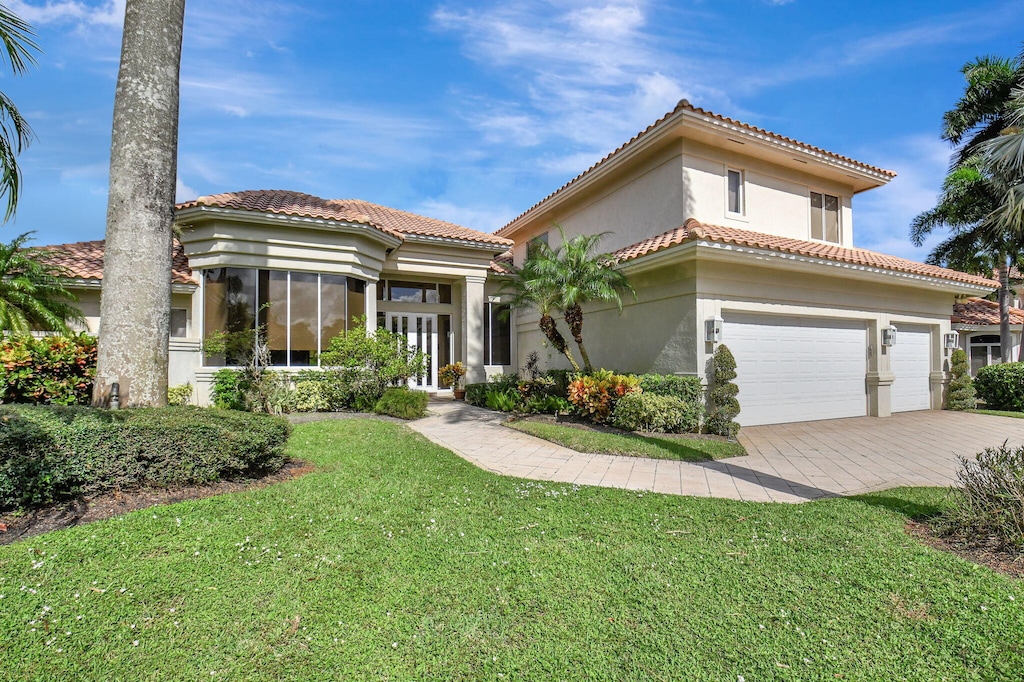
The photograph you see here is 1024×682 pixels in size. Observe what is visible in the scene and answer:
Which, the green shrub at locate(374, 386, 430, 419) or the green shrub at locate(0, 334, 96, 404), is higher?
the green shrub at locate(0, 334, 96, 404)

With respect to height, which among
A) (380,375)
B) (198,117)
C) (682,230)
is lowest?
(380,375)

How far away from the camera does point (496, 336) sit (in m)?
16.6

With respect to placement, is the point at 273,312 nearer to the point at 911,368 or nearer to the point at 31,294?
the point at 31,294

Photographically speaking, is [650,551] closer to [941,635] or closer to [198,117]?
[941,635]

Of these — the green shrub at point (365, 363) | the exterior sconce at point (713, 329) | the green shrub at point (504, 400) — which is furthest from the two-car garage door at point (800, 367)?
the green shrub at point (365, 363)

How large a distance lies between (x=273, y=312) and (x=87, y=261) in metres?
6.20

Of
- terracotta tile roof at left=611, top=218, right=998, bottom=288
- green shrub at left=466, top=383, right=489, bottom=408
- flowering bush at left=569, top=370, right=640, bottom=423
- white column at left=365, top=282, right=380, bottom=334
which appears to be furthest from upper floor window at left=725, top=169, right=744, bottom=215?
white column at left=365, top=282, right=380, bottom=334

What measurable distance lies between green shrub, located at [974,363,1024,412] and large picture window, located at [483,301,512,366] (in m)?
15.6

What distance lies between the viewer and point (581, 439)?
832cm

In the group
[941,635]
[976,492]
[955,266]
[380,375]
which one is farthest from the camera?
[955,266]

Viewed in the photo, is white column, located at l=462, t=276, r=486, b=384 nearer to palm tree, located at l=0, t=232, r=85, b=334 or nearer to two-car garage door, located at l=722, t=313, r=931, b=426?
two-car garage door, located at l=722, t=313, r=931, b=426

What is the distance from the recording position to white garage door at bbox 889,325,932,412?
13.2 m

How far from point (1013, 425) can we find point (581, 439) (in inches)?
438

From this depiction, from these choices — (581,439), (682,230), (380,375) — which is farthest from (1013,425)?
(380,375)
